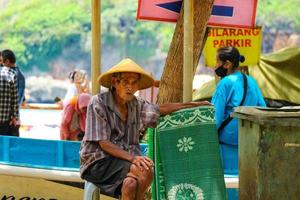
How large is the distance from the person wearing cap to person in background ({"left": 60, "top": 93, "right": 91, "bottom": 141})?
366 cm

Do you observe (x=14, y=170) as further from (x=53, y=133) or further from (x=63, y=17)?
(x=63, y=17)

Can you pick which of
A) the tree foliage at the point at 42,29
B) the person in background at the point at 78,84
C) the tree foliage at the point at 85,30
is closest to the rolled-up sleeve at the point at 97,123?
the person in background at the point at 78,84

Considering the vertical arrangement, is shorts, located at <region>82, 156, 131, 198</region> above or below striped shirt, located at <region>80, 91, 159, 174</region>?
below

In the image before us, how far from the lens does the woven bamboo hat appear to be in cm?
520

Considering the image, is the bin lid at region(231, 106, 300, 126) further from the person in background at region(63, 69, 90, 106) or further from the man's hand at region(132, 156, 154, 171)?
the person in background at region(63, 69, 90, 106)

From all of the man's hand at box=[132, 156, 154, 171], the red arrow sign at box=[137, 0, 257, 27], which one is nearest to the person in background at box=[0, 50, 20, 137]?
the red arrow sign at box=[137, 0, 257, 27]

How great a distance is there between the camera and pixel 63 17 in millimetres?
38250

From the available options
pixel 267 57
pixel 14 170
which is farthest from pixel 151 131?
pixel 267 57

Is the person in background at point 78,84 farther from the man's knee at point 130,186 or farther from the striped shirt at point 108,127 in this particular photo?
the man's knee at point 130,186

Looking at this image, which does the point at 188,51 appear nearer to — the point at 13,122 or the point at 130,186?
the point at 130,186

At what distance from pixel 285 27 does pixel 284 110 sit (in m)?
33.1

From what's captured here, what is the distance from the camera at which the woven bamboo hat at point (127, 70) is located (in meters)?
5.20

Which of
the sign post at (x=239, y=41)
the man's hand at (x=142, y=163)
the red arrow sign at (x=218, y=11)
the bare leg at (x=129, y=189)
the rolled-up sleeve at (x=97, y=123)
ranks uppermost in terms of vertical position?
the red arrow sign at (x=218, y=11)

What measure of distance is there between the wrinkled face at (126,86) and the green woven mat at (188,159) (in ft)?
1.84
